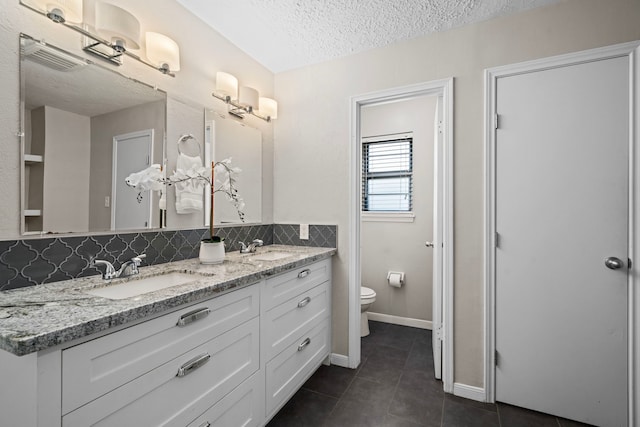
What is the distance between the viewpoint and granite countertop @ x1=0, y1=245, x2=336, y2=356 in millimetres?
718

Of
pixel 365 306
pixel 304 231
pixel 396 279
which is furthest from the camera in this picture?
pixel 396 279

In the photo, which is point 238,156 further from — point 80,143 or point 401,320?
point 401,320

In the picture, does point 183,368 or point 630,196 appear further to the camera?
point 630,196

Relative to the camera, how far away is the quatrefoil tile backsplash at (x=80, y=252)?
1146 millimetres

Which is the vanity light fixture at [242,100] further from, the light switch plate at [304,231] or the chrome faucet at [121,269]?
the chrome faucet at [121,269]

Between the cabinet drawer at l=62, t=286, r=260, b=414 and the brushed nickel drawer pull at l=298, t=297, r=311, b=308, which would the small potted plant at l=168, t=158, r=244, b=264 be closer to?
the cabinet drawer at l=62, t=286, r=260, b=414

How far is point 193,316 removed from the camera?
1124mm

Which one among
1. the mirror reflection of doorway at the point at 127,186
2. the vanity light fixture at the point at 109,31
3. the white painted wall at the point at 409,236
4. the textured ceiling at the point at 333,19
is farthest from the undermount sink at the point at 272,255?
the textured ceiling at the point at 333,19

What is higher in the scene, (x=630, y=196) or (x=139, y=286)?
(x=630, y=196)

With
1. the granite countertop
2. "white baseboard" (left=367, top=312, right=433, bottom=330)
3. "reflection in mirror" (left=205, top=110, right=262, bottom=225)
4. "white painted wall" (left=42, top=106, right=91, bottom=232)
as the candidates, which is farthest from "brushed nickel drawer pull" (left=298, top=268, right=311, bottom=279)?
"white baseboard" (left=367, top=312, right=433, bottom=330)

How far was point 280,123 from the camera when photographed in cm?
267

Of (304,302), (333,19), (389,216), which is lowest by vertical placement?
(304,302)

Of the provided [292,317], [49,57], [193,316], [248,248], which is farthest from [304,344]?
[49,57]

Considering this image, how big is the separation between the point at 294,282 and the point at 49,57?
5.22ft
